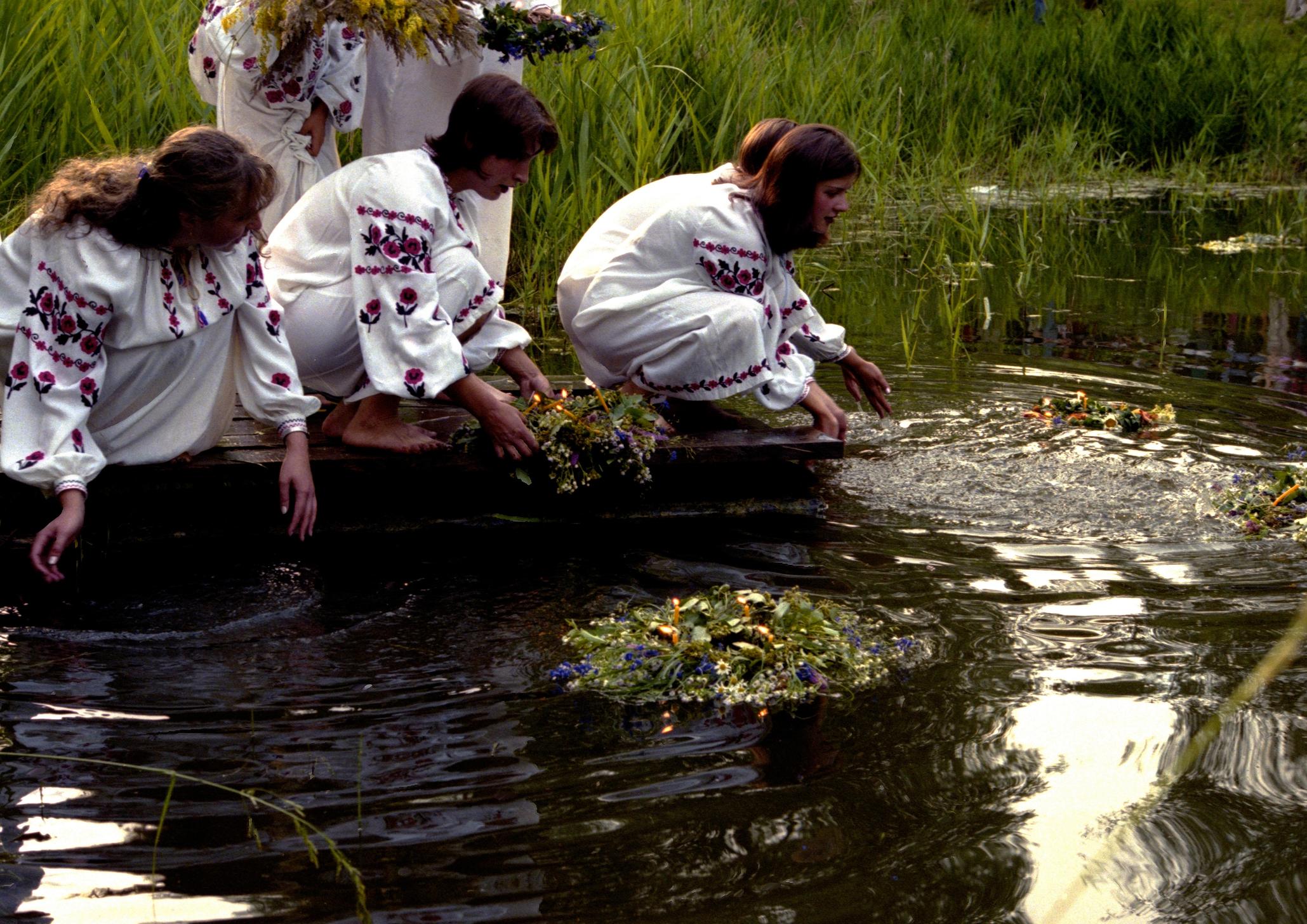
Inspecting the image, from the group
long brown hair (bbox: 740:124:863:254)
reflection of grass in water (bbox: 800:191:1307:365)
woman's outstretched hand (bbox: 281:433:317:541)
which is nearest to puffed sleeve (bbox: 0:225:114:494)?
woman's outstretched hand (bbox: 281:433:317:541)

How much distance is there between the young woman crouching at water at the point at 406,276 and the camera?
364 cm

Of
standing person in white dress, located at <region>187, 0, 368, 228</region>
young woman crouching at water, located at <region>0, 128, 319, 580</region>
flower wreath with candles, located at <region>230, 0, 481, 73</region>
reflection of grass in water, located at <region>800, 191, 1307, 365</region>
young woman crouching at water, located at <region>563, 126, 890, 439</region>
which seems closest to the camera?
young woman crouching at water, located at <region>0, 128, 319, 580</region>

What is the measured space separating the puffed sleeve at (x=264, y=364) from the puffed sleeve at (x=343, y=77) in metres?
1.03

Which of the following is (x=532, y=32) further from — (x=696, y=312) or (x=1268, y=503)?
(x=1268, y=503)

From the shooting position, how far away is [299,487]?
3.32 meters

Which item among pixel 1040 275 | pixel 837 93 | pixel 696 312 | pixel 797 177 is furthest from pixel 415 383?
pixel 1040 275

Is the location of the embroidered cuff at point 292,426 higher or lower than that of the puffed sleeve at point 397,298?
lower

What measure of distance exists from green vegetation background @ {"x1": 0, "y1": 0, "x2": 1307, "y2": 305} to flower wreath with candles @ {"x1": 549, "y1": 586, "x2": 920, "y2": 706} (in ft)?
5.88

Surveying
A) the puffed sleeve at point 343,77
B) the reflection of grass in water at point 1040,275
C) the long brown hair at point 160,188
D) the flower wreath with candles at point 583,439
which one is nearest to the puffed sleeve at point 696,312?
the flower wreath with candles at point 583,439

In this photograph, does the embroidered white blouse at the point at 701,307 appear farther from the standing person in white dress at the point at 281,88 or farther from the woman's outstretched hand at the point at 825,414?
the standing person in white dress at the point at 281,88

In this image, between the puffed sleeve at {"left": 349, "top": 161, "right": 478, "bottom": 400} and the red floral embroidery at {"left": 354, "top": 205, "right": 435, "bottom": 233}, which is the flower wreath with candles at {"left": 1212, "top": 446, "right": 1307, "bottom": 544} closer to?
the puffed sleeve at {"left": 349, "top": 161, "right": 478, "bottom": 400}

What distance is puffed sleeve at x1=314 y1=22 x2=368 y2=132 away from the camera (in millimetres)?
4309

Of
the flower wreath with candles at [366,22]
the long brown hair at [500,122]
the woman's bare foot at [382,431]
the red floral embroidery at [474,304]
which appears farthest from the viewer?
the flower wreath with candles at [366,22]

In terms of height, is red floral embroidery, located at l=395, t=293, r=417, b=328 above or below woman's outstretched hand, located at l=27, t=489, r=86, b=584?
above
